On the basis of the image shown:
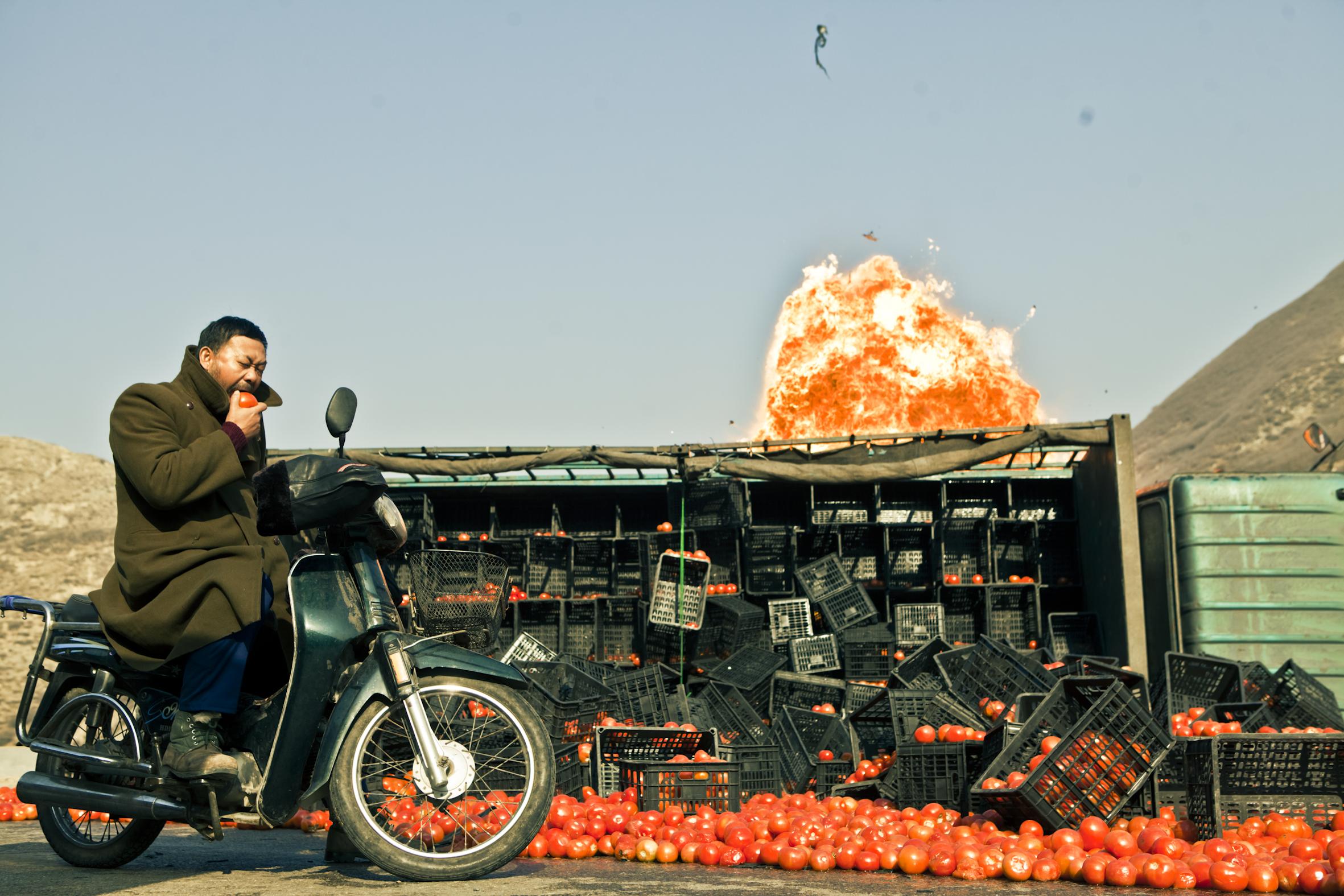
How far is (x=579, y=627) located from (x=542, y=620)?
1.75 ft

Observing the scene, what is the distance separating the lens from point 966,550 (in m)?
15.7

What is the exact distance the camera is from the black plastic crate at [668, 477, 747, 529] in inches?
565

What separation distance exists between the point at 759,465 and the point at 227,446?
30.8 feet

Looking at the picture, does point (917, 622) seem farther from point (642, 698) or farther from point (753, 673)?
point (642, 698)

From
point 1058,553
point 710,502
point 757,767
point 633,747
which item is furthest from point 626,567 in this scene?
point 757,767

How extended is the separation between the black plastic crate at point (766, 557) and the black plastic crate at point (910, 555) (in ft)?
5.53

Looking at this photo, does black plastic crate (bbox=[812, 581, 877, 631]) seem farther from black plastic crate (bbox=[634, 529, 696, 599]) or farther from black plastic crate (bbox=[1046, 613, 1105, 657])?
black plastic crate (bbox=[1046, 613, 1105, 657])

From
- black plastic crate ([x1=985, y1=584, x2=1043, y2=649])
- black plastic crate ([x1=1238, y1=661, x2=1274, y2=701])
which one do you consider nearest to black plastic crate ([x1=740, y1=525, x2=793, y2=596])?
black plastic crate ([x1=985, y1=584, x2=1043, y2=649])

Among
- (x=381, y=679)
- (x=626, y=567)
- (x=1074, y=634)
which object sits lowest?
(x=381, y=679)

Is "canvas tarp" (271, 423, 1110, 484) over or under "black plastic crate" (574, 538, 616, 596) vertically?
over

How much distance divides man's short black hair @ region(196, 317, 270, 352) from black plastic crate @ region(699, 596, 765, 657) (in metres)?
9.69

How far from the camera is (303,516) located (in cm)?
465

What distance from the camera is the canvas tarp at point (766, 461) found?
43.5 feet

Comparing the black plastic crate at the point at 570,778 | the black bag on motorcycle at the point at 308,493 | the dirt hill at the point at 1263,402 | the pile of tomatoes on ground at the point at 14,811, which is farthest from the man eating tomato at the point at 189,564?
the dirt hill at the point at 1263,402
